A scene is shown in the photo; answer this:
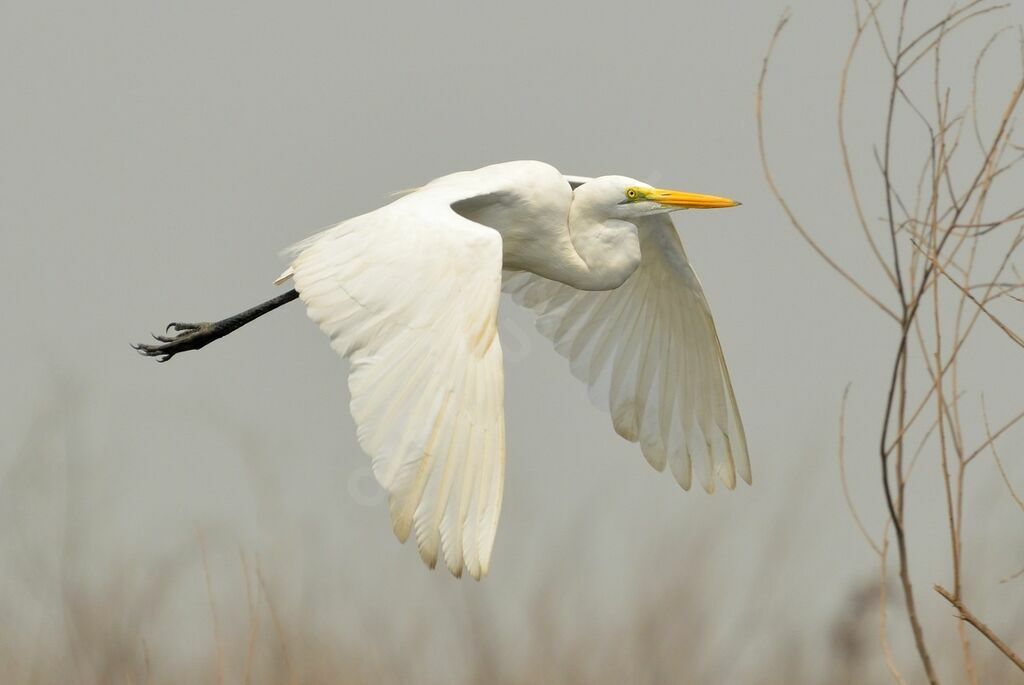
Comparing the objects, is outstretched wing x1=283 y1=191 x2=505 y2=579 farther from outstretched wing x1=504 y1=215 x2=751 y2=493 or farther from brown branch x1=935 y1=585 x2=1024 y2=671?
outstretched wing x1=504 y1=215 x2=751 y2=493

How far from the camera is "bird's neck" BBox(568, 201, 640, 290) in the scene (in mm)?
3932

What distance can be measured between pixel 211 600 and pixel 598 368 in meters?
1.96

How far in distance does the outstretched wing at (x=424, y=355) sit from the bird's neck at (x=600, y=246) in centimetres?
67

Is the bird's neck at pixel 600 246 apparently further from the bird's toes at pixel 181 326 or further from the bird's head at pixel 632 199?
the bird's toes at pixel 181 326

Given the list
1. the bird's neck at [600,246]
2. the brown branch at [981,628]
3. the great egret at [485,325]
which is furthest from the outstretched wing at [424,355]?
the brown branch at [981,628]

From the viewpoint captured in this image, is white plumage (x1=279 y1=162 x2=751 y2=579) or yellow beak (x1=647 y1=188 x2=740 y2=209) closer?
white plumage (x1=279 y1=162 x2=751 y2=579)

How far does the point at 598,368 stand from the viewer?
4566 millimetres

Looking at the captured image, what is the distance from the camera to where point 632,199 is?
3.95 metres

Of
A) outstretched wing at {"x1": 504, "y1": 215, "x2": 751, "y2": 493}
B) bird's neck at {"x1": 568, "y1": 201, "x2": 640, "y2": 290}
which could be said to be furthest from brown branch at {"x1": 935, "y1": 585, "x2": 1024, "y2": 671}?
outstretched wing at {"x1": 504, "y1": 215, "x2": 751, "y2": 493}

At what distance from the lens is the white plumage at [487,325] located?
2633 millimetres

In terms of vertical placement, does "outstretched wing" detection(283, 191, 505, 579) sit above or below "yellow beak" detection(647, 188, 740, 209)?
below

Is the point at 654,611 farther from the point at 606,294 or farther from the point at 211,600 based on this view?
the point at 211,600

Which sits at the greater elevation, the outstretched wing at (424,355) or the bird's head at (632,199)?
the bird's head at (632,199)

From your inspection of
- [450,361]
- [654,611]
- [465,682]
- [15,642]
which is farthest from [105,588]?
[654,611]
